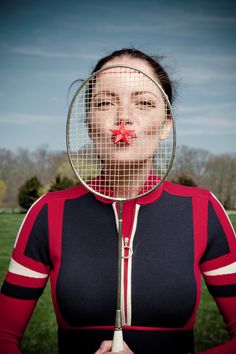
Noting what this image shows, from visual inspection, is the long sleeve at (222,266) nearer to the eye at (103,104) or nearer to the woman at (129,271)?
the woman at (129,271)

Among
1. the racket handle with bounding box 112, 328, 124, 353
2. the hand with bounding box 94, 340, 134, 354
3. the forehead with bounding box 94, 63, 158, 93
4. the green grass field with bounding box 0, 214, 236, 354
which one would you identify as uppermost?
the forehead with bounding box 94, 63, 158, 93

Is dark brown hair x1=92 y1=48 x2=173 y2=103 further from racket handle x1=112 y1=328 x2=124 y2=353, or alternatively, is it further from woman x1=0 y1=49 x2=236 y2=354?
racket handle x1=112 y1=328 x2=124 y2=353

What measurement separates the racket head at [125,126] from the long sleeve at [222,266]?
1.15 ft

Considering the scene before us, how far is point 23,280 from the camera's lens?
1856 mm

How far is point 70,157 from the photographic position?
1.87m

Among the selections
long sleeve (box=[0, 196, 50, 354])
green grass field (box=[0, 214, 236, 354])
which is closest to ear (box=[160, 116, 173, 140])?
long sleeve (box=[0, 196, 50, 354])

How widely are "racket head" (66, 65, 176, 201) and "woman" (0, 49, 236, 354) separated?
33mm

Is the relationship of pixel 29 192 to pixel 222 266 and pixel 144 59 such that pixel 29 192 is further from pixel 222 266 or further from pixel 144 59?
pixel 222 266

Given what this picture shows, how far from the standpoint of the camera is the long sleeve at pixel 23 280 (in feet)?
6.10

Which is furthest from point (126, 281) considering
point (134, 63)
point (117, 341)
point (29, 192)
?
point (29, 192)

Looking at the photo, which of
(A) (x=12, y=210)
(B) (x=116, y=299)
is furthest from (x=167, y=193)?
(A) (x=12, y=210)

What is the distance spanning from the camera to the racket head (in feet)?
5.78

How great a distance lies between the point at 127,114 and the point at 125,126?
0.05 m

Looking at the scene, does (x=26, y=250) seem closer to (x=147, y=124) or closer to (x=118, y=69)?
(x=147, y=124)
